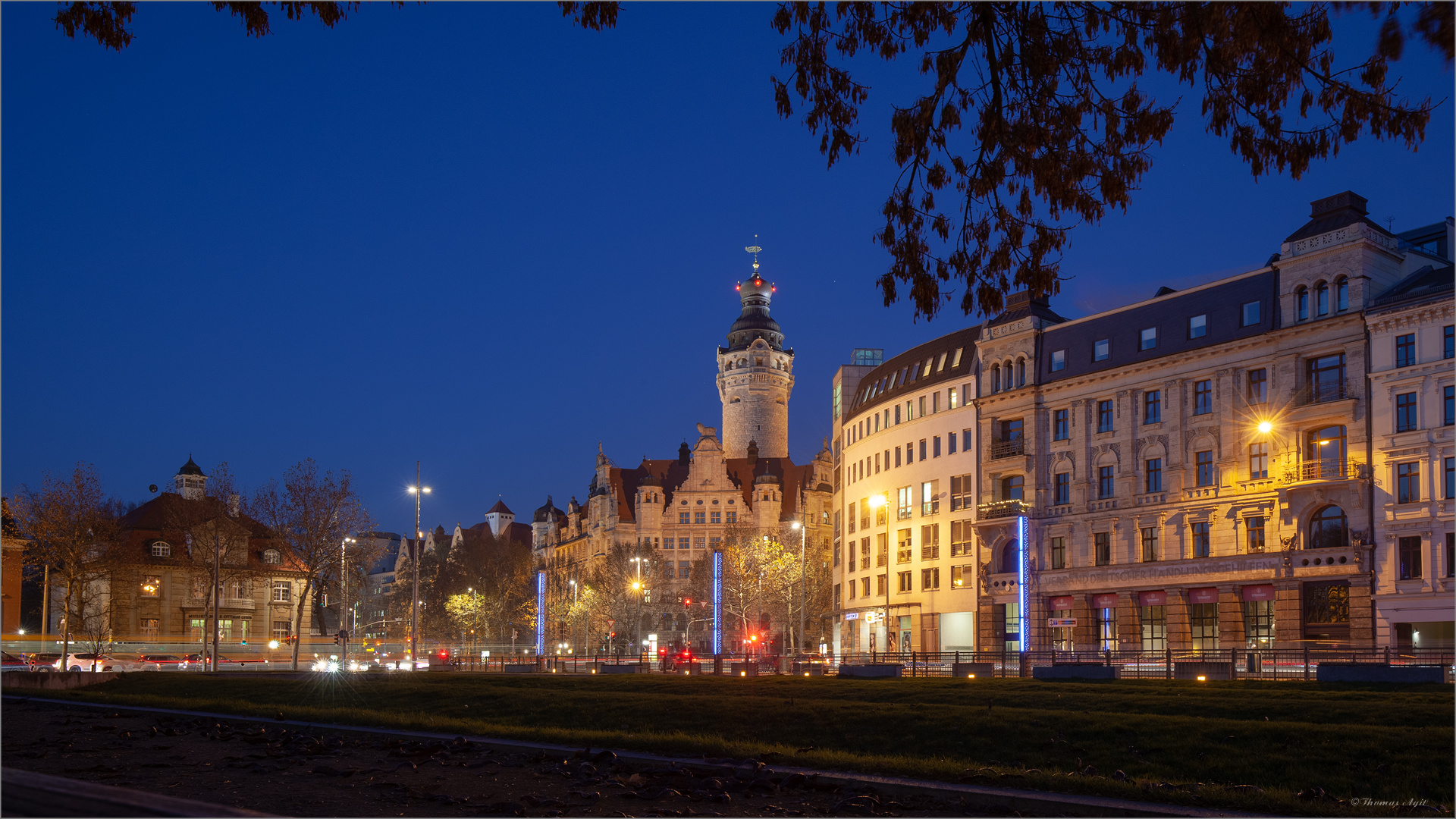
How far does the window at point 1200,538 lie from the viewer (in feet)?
206

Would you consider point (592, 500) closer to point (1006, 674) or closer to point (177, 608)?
point (177, 608)

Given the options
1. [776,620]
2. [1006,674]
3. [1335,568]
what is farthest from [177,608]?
[1335,568]

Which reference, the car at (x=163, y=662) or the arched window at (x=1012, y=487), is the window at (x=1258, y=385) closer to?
the arched window at (x=1012, y=487)

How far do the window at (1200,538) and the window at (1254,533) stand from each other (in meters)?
2.35

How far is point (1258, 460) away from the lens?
61031 millimetres

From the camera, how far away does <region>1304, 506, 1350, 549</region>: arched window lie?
56906mm

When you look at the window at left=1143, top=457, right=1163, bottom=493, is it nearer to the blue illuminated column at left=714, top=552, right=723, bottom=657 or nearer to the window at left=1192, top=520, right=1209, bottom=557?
the window at left=1192, top=520, right=1209, bottom=557

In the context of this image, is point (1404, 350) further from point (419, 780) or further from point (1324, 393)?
point (419, 780)

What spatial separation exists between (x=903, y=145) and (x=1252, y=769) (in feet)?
27.2

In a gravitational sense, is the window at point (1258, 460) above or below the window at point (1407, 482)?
above

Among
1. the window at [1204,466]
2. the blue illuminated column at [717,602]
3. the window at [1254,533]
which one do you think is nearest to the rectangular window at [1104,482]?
the window at [1204,466]

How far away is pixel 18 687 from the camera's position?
35562 millimetres

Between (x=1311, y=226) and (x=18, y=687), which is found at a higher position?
(x=1311, y=226)

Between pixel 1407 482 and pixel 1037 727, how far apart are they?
44717 millimetres
